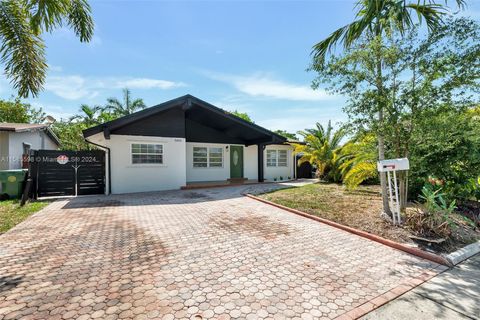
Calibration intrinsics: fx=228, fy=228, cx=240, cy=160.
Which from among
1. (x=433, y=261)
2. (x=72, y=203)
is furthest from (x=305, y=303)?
Result: (x=72, y=203)

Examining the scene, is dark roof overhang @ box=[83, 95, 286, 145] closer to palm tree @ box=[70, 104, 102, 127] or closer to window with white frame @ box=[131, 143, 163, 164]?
window with white frame @ box=[131, 143, 163, 164]

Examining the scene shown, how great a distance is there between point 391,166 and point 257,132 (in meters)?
8.72

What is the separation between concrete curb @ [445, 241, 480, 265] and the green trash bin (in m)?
13.9

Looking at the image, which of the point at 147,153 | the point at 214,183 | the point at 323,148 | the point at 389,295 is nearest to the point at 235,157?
the point at 214,183

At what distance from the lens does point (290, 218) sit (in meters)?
6.60

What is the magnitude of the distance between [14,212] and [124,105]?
1983cm

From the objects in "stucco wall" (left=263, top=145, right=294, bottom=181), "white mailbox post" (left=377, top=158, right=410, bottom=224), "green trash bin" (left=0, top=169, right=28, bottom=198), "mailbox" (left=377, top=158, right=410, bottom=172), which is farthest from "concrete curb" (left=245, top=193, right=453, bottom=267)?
"green trash bin" (left=0, top=169, right=28, bottom=198)

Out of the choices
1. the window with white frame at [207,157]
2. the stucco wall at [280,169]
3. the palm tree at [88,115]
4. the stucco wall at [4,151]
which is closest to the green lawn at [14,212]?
the stucco wall at [4,151]

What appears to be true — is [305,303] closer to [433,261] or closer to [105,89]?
[433,261]

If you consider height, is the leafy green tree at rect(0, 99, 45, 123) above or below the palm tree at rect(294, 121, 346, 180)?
above

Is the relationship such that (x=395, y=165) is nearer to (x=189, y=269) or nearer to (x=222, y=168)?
(x=189, y=269)

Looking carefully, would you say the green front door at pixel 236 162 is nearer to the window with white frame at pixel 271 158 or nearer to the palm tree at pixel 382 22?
the window with white frame at pixel 271 158

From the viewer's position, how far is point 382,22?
18.2 ft

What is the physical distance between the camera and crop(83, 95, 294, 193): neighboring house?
10.8 m
